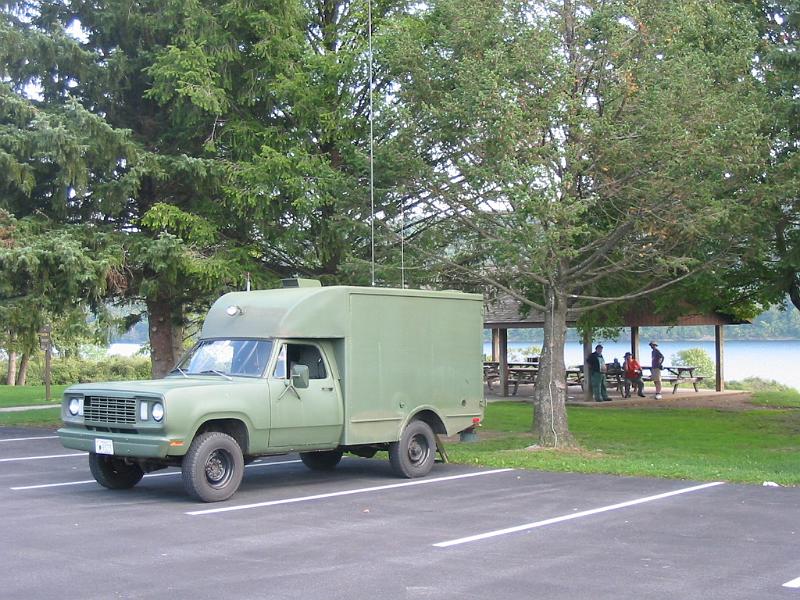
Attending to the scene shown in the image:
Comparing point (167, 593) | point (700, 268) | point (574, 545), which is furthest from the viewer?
point (700, 268)

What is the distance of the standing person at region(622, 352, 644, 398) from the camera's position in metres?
32.4

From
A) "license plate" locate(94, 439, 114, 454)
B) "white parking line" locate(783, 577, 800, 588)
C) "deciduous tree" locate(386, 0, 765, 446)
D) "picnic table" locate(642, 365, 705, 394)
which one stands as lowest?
"white parking line" locate(783, 577, 800, 588)

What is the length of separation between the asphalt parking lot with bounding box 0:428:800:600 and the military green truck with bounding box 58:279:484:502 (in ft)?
1.93

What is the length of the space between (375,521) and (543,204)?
21.5ft

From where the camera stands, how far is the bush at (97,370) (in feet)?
158

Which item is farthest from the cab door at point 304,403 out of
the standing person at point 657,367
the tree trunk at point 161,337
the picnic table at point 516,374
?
the standing person at point 657,367

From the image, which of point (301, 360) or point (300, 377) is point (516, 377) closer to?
point (301, 360)

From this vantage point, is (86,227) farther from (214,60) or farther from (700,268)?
(700,268)

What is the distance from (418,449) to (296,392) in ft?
7.88

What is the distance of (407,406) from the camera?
14.1 meters

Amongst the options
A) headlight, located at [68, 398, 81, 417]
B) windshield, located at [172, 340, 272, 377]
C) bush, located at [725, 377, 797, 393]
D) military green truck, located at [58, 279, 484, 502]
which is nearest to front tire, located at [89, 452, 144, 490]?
military green truck, located at [58, 279, 484, 502]

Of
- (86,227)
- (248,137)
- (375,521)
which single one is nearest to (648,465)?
(375,521)

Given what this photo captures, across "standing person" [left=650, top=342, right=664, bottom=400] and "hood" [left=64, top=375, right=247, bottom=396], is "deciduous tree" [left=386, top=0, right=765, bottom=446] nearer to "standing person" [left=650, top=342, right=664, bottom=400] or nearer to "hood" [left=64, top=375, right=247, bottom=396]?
"hood" [left=64, top=375, right=247, bottom=396]

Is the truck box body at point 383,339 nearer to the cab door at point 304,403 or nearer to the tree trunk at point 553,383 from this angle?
the cab door at point 304,403
